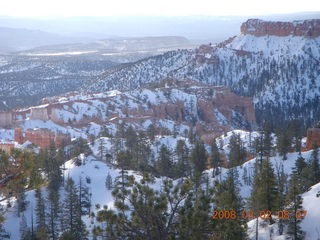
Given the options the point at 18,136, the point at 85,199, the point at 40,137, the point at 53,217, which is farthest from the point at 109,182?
the point at 18,136

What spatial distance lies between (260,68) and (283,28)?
50.7ft

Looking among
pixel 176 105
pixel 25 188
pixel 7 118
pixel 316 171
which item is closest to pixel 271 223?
pixel 316 171

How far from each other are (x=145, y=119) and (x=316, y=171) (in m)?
36.8

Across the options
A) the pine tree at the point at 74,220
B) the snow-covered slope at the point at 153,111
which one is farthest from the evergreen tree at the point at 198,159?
the snow-covered slope at the point at 153,111

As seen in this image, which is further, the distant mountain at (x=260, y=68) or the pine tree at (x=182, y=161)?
the distant mountain at (x=260, y=68)

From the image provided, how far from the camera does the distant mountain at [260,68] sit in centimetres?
10662

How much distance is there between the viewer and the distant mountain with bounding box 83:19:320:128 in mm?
106625

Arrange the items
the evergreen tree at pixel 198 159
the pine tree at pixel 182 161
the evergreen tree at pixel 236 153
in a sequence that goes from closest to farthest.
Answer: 1. the pine tree at pixel 182 161
2. the evergreen tree at pixel 198 159
3. the evergreen tree at pixel 236 153

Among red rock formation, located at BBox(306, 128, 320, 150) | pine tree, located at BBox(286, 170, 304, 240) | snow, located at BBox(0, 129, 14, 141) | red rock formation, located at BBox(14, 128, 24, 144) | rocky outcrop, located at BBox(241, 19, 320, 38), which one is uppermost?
rocky outcrop, located at BBox(241, 19, 320, 38)

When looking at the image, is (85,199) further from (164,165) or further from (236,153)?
(236,153)

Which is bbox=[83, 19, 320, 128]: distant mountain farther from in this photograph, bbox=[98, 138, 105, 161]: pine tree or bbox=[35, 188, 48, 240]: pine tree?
bbox=[35, 188, 48, 240]: pine tree

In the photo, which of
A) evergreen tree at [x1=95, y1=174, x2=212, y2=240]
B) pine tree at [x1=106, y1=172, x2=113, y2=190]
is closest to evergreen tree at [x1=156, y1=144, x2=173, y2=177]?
pine tree at [x1=106, y1=172, x2=113, y2=190]

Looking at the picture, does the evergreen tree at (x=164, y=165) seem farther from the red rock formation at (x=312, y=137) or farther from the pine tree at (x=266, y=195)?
the pine tree at (x=266, y=195)

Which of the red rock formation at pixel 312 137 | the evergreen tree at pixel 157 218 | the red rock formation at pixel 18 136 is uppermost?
the evergreen tree at pixel 157 218
